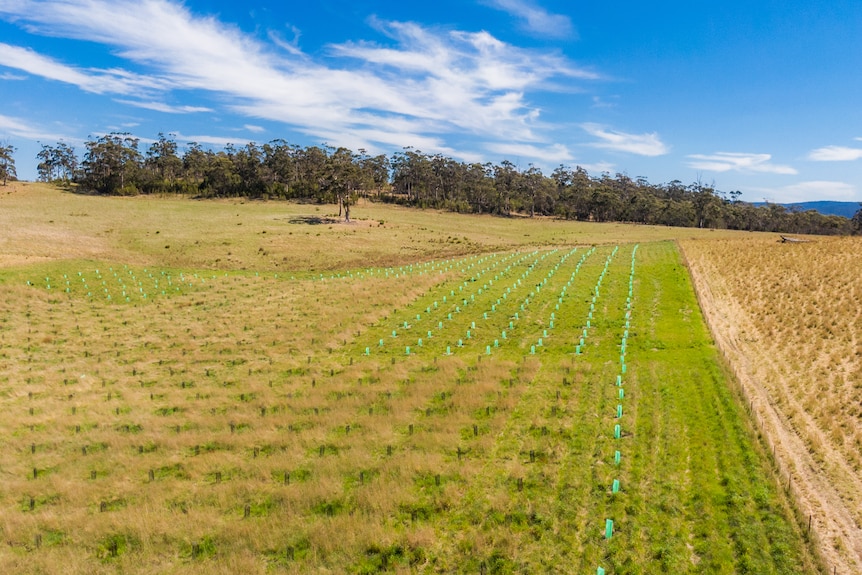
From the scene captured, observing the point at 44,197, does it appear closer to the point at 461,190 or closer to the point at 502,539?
the point at 461,190

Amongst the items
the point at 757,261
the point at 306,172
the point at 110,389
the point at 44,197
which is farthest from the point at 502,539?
the point at 306,172

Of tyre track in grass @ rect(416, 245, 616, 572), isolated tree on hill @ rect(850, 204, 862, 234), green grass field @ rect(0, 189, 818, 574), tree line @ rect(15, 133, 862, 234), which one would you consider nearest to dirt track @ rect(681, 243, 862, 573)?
green grass field @ rect(0, 189, 818, 574)

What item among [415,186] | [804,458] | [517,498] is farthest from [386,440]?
[415,186]

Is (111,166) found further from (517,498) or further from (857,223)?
(857,223)

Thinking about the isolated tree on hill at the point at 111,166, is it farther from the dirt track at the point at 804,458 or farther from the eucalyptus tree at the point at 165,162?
the dirt track at the point at 804,458

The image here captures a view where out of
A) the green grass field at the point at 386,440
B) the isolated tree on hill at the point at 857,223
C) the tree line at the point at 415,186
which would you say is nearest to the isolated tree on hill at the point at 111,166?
the tree line at the point at 415,186

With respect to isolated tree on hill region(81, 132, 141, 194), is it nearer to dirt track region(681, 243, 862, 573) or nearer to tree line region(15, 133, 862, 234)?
tree line region(15, 133, 862, 234)

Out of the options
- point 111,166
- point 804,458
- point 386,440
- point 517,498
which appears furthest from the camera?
point 111,166
